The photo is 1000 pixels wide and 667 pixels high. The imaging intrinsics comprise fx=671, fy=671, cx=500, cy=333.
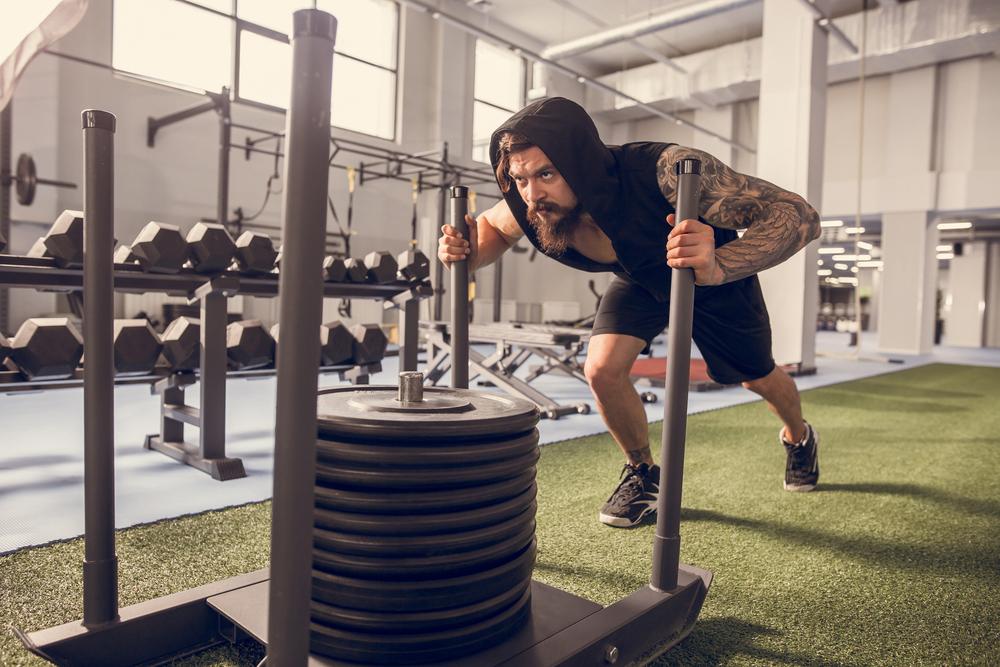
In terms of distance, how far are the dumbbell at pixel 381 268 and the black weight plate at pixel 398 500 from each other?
1996 millimetres

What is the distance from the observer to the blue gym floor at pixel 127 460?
176 centimetres

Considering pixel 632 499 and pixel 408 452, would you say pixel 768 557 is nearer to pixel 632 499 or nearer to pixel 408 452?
pixel 632 499

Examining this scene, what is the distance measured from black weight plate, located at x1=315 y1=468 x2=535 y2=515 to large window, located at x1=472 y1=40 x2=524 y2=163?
8.60m

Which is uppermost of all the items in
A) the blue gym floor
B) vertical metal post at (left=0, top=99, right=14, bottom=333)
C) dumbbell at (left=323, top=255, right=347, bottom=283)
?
vertical metal post at (left=0, top=99, right=14, bottom=333)

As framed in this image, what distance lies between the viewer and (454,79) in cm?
870

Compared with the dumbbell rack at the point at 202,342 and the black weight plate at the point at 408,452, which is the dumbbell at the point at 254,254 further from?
the black weight plate at the point at 408,452

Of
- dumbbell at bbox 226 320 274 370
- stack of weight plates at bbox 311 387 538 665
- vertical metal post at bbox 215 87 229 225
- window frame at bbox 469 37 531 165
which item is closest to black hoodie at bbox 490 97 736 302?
stack of weight plates at bbox 311 387 538 665

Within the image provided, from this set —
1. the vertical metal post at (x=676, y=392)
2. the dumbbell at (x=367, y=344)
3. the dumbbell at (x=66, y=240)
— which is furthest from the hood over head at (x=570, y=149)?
the dumbbell at (x=367, y=344)

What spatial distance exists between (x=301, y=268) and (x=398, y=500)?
15.6 inches

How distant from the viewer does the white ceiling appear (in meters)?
8.27

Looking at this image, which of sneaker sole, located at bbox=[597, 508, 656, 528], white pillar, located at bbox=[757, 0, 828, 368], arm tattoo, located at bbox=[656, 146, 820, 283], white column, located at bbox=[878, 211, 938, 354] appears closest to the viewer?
arm tattoo, located at bbox=[656, 146, 820, 283]

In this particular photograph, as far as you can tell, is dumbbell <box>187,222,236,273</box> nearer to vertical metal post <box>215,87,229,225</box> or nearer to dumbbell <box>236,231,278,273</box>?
dumbbell <box>236,231,278,273</box>

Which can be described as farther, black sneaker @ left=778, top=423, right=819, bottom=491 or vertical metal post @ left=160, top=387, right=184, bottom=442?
vertical metal post @ left=160, top=387, right=184, bottom=442

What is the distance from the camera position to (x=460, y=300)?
1.41 metres
